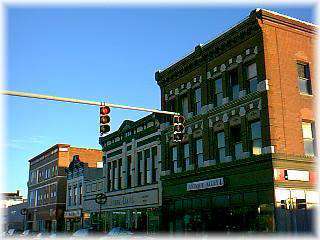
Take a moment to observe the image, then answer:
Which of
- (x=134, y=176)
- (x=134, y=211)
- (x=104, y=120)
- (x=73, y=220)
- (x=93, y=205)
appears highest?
(x=104, y=120)

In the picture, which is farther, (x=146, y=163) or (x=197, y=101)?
(x=146, y=163)

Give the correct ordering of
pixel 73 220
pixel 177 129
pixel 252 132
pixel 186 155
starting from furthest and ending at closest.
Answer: pixel 73 220
pixel 186 155
pixel 252 132
pixel 177 129

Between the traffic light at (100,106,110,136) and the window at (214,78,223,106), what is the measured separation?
1350cm

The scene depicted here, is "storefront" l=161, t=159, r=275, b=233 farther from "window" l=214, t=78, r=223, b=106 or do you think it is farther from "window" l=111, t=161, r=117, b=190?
"window" l=111, t=161, r=117, b=190

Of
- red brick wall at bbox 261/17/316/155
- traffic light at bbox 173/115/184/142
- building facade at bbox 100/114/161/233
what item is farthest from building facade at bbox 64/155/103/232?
traffic light at bbox 173/115/184/142

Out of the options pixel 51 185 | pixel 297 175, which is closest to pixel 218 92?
pixel 297 175

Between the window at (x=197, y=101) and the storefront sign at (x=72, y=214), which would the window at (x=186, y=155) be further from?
the storefront sign at (x=72, y=214)

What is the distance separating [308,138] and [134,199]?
725 inches

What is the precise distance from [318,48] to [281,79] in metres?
4.18

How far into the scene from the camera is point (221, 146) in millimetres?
27656

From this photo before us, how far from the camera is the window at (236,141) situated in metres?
26.0

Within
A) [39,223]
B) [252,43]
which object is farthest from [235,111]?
[39,223]

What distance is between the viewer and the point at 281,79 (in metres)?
24.8

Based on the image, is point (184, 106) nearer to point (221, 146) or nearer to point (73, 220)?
point (221, 146)
